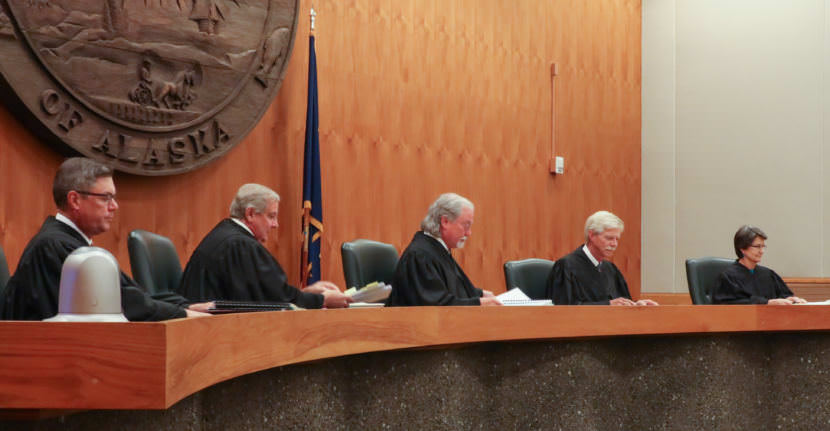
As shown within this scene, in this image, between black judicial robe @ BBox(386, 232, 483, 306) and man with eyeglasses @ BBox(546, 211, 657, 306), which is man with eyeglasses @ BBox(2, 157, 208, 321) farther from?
man with eyeglasses @ BBox(546, 211, 657, 306)

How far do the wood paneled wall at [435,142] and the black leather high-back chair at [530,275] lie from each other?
1378 millimetres

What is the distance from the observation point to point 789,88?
9195 millimetres

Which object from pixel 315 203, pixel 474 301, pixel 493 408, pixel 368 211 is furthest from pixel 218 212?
pixel 493 408

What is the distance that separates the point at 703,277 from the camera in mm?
6992

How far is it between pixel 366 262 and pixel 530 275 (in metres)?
1.17

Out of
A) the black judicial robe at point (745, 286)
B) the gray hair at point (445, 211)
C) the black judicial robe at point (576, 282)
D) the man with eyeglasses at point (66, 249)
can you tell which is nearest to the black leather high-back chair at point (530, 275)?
the black judicial robe at point (576, 282)

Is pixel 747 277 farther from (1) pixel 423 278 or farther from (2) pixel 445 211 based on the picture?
(1) pixel 423 278

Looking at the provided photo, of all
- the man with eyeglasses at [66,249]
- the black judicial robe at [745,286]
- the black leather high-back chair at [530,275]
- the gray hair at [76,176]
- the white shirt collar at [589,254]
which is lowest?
the black judicial robe at [745,286]

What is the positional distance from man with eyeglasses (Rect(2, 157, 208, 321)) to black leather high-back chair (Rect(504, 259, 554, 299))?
10.1 ft

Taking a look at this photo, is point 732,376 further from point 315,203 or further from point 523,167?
point 523,167

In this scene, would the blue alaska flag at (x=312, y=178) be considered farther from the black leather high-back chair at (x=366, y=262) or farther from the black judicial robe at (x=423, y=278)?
the black judicial robe at (x=423, y=278)

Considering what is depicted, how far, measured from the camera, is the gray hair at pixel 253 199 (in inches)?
189

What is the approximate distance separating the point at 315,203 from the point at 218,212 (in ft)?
2.15

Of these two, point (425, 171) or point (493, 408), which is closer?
point (493, 408)
